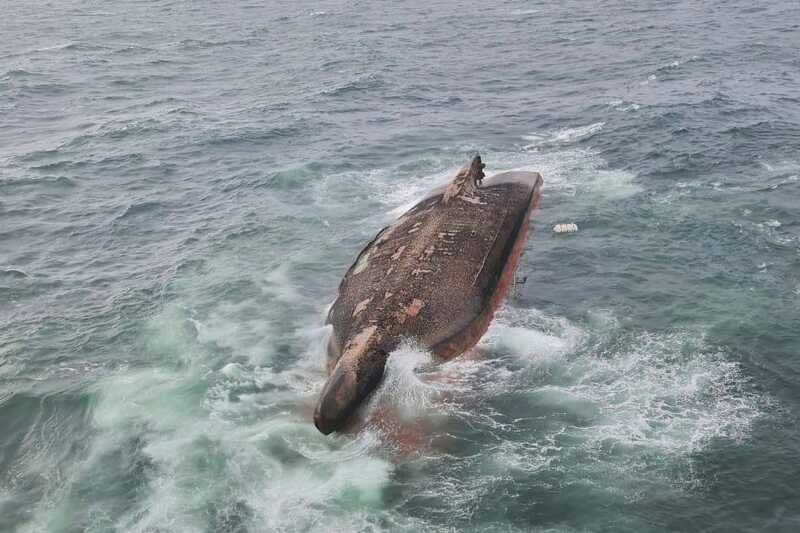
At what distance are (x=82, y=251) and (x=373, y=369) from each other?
23.7 metres

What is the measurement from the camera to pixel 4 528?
2219 cm

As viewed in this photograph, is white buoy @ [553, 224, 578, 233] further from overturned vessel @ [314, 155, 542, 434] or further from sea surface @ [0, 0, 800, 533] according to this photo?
overturned vessel @ [314, 155, 542, 434]

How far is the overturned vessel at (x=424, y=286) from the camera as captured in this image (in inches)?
1014

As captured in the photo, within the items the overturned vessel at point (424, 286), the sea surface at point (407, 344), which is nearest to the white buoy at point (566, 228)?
the sea surface at point (407, 344)

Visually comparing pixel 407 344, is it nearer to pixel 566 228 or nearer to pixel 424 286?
pixel 424 286

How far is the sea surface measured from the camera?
73.2 ft

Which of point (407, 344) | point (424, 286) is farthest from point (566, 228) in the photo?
point (407, 344)

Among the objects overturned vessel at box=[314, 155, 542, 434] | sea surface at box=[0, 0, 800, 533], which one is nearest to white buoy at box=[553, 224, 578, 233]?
sea surface at box=[0, 0, 800, 533]

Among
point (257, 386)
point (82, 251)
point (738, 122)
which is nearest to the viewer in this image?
point (257, 386)

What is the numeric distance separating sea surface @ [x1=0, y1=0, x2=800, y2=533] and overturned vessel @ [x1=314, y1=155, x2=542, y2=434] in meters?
0.93

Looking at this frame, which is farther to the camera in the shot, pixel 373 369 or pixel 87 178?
pixel 87 178

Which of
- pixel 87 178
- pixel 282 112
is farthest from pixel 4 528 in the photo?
pixel 282 112

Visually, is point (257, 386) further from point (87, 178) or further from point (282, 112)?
point (282, 112)

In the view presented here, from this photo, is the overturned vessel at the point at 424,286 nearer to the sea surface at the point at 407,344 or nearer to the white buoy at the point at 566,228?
the sea surface at the point at 407,344
